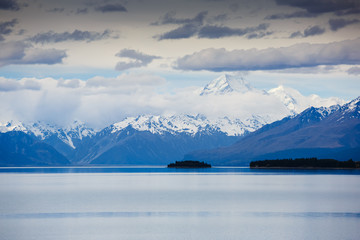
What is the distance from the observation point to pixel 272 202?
11150 centimetres

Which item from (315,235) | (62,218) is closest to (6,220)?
(62,218)

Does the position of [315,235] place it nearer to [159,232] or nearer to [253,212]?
[159,232]

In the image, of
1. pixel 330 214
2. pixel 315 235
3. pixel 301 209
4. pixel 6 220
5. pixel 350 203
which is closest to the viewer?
pixel 315 235

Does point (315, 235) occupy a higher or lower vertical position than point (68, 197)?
lower

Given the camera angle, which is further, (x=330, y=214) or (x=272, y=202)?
(x=272, y=202)

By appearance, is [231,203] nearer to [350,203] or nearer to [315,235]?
[350,203]

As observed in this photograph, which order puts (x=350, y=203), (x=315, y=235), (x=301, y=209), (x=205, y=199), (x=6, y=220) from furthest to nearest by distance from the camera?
(x=205, y=199)
(x=350, y=203)
(x=301, y=209)
(x=6, y=220)
(x=315, y=235)

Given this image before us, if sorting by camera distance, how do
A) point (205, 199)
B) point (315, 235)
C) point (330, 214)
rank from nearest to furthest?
point (315, 235) → point (330, 214) → point (205, 199)

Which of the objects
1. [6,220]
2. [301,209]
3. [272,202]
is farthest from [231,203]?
[6,220]

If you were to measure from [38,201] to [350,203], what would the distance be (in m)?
54.9

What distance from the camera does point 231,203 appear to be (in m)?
110

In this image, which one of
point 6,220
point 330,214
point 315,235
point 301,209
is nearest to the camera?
point 315,235

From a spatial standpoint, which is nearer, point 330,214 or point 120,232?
point 120,232

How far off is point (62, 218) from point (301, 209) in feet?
121
